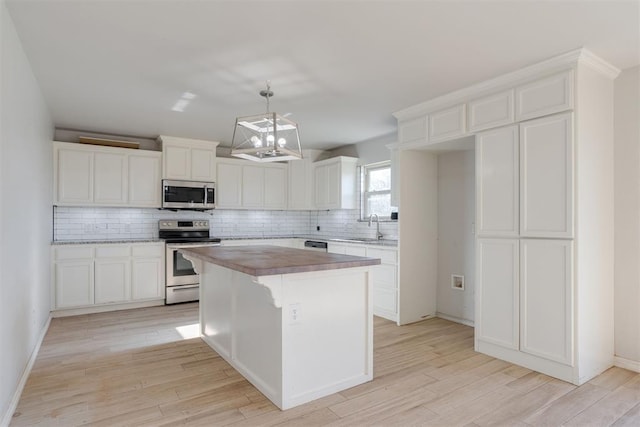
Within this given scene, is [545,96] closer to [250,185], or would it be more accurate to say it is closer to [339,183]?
[339,183]

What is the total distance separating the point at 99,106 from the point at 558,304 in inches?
190

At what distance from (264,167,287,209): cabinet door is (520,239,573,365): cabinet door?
432 cm

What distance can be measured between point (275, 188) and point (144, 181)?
2.13 m

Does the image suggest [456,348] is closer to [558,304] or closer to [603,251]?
[558,304]

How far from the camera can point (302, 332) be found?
8.17 feet

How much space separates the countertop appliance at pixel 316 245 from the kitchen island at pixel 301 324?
2607 millimetres

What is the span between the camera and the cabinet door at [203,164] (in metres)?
5.75

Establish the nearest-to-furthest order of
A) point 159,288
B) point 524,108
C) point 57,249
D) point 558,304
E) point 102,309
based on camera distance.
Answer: point 558,304 < point 524,108 < point 57,249 < point 102,309 < point 159,288

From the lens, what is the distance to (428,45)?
2697mm

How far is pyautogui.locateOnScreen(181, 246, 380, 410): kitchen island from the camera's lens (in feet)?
7.90

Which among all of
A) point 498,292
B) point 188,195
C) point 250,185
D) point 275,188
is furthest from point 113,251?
point 498,292

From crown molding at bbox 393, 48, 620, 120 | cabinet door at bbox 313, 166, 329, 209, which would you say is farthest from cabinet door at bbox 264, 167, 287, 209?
crown molding at bbox 393, 48, 620, 120

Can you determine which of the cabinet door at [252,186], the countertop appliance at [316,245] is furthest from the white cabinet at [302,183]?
the countertop appliance at [316,245]

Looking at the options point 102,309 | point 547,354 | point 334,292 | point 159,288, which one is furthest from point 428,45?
point 102,309
